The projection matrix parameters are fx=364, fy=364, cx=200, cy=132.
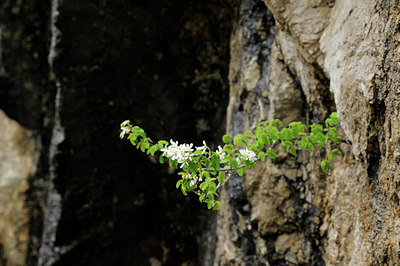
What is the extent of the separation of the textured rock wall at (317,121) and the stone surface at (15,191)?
2.45 meters

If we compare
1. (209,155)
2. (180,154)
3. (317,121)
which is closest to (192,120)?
(317,121)

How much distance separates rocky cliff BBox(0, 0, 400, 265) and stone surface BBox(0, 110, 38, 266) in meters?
0.01

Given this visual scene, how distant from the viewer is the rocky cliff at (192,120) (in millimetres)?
1397

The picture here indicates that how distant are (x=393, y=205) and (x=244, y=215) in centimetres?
111

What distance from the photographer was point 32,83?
12.5ft

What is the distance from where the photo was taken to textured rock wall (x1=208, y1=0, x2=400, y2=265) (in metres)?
1.27

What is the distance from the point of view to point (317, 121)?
192 cm

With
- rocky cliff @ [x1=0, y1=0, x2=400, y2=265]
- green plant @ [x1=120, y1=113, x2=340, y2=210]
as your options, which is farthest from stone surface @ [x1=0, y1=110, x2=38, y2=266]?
green plant @ [x1=120, y1=113, x2=340, y2=210]

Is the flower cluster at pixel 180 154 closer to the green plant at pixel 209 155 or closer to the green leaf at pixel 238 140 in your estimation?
the green plant at pixel 209 155

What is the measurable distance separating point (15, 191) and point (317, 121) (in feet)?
11.1

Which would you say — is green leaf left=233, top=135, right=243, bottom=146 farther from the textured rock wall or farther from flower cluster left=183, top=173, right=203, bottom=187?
the textured rock wall

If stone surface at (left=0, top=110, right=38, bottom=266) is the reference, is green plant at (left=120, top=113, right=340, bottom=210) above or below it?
below

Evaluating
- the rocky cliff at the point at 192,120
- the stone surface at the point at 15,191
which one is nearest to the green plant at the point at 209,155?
the rocky cliff at the point at 192,120

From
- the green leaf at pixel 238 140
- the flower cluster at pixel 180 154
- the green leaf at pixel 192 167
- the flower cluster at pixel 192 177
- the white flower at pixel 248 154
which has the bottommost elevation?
the flower cluster at pixel 192 177
